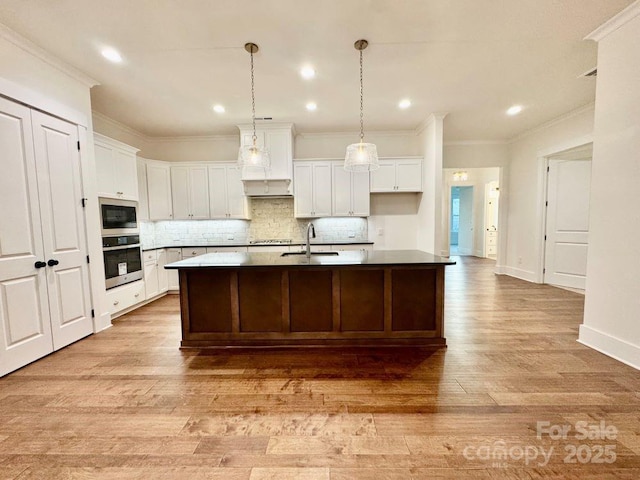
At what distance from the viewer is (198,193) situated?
16.6 feet

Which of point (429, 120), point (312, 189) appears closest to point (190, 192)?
point (312, 189)

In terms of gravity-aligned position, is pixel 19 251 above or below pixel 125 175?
below

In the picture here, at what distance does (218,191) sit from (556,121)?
6.13m

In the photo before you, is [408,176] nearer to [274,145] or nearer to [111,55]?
[274,145]

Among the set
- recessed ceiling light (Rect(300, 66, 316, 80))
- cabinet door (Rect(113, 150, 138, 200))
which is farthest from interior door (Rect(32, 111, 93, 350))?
recessed ceiling light (Rect(300, 66, 316, 80))

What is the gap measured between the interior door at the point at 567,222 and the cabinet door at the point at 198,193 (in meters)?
6.35

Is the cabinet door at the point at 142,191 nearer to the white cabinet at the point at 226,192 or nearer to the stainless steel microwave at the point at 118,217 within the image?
the stainless steel microwave at the point at 118,217

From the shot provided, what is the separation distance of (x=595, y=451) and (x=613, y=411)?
0.51 metres

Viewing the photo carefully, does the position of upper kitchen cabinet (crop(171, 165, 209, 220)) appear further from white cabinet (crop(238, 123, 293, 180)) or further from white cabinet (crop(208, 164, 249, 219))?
white cabinet (crop(238, 123, 293, 180))

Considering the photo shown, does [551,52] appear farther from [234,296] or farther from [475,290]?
[234,296]

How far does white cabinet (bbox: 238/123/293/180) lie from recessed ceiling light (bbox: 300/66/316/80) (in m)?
1.61

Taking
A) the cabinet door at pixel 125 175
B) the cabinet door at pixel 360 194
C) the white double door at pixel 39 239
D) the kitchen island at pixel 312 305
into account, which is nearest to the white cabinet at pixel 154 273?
the cabinet door at pixel 125 175

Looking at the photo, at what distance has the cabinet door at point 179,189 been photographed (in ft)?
16.5

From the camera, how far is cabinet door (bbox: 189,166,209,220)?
5.04m
